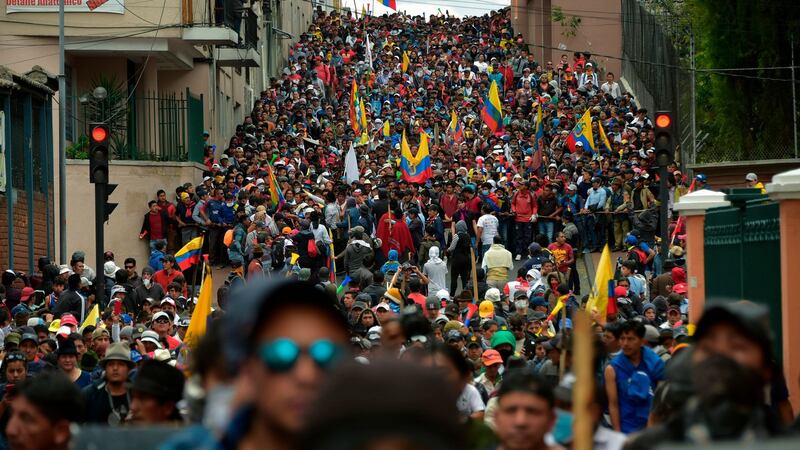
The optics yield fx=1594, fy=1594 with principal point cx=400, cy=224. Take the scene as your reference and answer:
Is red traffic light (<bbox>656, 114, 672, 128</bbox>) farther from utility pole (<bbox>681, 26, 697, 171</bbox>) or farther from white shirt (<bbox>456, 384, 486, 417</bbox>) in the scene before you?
utility pole (<bbox>681, 26, 697, 171</bbox>)

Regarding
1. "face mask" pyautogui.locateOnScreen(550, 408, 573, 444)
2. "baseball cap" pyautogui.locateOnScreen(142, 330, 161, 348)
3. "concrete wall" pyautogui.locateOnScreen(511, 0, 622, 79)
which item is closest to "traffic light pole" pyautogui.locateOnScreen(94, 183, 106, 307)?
"baseball cap" pyautogui.locateOnScreen(142, 330, 161, 348)

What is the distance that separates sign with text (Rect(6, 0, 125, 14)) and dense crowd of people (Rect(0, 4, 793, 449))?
3989 millimetres

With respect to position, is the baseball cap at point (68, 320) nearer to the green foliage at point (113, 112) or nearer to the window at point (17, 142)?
the window at point (17, 142)

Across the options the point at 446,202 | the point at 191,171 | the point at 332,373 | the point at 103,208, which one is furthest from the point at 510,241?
the point at 332,373

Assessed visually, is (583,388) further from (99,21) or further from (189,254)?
(99,21)

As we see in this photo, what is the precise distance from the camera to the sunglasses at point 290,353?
2.85m

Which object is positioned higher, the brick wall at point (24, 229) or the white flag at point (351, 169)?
the white flag at point (351, 169)

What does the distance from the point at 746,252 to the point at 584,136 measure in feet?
71.5

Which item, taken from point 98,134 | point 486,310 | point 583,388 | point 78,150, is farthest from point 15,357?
point 78,150

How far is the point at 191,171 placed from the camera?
107ft

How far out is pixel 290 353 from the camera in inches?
113

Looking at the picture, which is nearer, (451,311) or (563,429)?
(563,429)

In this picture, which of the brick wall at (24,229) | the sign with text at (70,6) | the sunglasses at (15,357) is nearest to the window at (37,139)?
the brick wall at (24,229)

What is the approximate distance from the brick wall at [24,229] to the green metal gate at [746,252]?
13591mm
